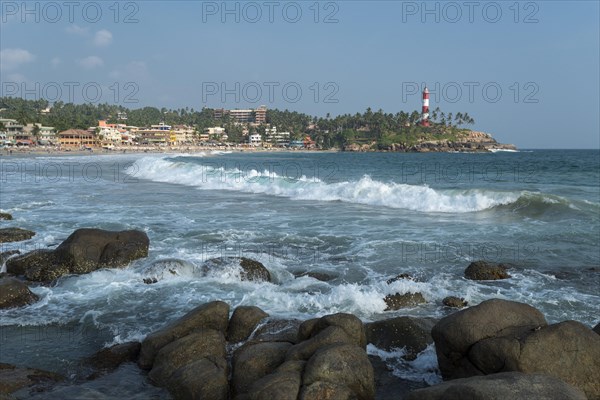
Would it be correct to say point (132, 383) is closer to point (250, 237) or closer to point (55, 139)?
point (250, 237)

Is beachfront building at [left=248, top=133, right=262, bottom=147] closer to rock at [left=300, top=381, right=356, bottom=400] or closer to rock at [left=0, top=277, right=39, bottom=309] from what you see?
rock at [left=0, top=277, right=39, bottom=309]

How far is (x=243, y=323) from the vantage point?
309 inches

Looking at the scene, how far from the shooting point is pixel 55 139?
121188 mm

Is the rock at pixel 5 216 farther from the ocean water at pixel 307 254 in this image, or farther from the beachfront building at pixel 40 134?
the beachfront building at pixel 40 134

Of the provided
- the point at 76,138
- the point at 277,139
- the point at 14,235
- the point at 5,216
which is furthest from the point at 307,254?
the point at 277,139

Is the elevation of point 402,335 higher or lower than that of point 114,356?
higher

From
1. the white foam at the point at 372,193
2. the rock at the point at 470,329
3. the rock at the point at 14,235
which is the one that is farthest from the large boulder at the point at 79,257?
the white foam at the point at 372,193

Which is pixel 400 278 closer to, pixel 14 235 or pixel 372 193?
pixel 14 235

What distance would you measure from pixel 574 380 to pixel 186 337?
506 centimetres

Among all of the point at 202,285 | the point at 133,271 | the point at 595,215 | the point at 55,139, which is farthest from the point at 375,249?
the point at 55,139

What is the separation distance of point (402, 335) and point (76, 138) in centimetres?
13168

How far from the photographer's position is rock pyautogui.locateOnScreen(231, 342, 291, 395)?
241 inches

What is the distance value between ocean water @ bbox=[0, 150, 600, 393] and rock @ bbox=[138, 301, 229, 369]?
86 centimetres

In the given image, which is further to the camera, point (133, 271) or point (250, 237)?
point (250, 237)
